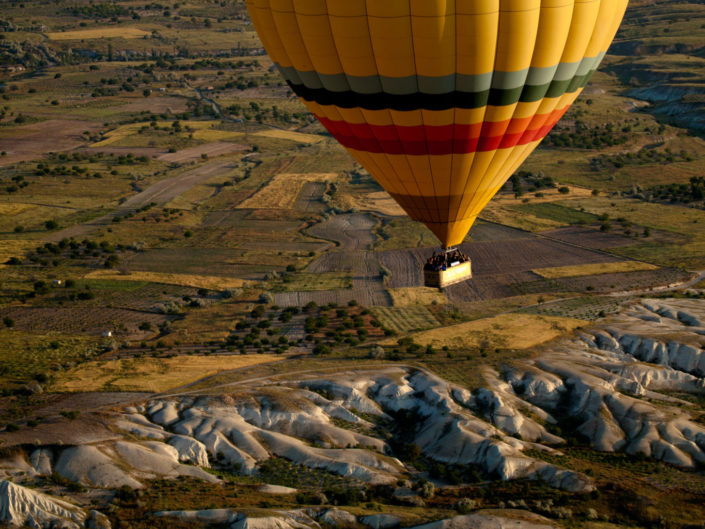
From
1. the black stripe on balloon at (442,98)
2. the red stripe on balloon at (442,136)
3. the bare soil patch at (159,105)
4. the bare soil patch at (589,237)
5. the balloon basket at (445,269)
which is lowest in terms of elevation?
the bare soil patch at (589,237)

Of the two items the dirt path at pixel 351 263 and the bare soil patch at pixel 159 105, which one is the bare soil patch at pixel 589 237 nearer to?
the dirt path at pixel 351 263

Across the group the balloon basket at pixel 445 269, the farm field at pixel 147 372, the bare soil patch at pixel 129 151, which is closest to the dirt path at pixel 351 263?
the farm field at pixel 147 372

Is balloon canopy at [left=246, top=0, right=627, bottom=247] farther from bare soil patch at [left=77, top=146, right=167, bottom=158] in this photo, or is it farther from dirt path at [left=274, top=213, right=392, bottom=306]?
bare soil patch at [left=77, top=146, right=167, bottom=158]

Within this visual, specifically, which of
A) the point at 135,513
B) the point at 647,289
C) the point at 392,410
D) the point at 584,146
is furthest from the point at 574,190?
the point at 135,513

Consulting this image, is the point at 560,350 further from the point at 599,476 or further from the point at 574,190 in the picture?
the point at 574,190

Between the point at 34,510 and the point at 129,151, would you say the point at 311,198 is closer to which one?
the point at 129,151
